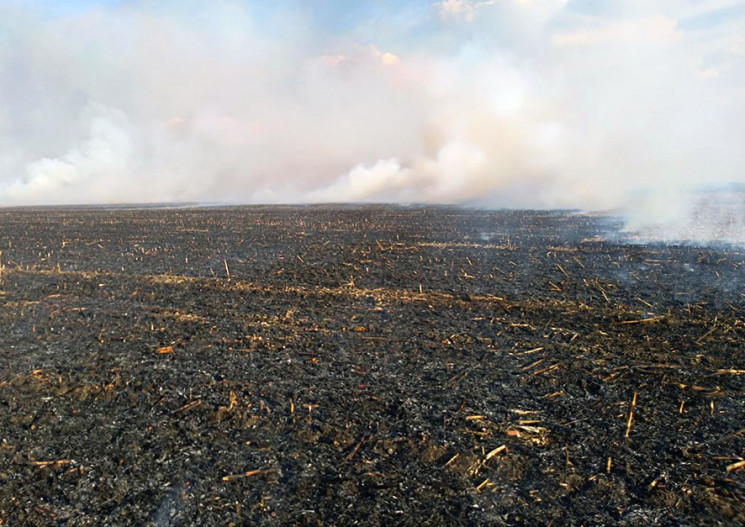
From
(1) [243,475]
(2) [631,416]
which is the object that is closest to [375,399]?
(1) [243,475]

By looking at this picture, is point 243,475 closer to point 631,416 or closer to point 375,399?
point 375,399

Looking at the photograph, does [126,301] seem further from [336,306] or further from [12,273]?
[12,273]

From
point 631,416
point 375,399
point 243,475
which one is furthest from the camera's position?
point 375,399

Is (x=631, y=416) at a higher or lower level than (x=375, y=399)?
lower

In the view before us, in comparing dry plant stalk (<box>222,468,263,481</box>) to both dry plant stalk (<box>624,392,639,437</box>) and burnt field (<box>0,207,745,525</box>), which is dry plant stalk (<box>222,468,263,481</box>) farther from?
dry plant stalk (<box>624,392,639,437</box>)

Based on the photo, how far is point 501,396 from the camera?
19.2 feet

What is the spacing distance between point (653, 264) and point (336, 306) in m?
8.63

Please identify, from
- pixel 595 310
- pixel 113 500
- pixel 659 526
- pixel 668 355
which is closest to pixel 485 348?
pixel 668 355

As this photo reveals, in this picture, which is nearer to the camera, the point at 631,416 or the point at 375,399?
the point at 631,416

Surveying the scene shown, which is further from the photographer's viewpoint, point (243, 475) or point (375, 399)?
point (375, 399)

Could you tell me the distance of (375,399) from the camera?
5770 millimetres

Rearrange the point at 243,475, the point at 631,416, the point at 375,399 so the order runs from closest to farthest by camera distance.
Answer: the point at 243,475
the point at 631,416
the point at 375,399

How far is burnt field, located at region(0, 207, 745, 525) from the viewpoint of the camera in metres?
4.08

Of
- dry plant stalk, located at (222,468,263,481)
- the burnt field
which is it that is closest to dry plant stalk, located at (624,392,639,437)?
the burnt field
